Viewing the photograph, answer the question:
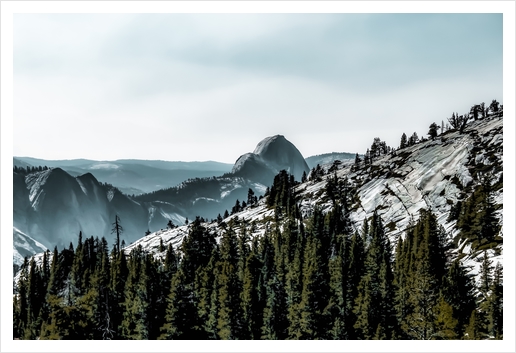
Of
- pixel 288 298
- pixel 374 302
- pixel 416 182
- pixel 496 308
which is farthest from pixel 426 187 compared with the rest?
pixel 496 308

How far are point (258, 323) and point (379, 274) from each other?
933 inches

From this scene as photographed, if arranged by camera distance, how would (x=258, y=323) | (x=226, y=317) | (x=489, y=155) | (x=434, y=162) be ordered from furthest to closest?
(x=434, y=162) → (x=489, y=155) → (x=258, y=323) → (x=226, y=317)

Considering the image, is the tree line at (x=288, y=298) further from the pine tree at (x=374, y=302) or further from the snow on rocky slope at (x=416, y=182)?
the snow on rocky slope at (x=416, y=182)

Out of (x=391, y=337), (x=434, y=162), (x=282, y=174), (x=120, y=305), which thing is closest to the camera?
(x=391, y=337)

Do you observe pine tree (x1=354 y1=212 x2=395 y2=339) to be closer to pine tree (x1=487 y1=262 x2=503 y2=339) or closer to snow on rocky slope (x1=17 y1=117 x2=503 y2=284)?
pine tree (x1=487 y1=262 x2=503 y2=339)

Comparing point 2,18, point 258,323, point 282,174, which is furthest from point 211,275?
point 282,174

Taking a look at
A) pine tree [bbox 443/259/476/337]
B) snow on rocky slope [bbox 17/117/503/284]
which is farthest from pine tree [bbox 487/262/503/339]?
snow on rocky slope [bbox 17/117/503/284]

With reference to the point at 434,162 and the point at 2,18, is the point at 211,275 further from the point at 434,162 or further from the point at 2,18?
the point at 434,162

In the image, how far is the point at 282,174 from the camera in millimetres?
199375

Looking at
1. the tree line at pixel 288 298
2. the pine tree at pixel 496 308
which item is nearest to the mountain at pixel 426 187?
the tree line at pixel 288 298

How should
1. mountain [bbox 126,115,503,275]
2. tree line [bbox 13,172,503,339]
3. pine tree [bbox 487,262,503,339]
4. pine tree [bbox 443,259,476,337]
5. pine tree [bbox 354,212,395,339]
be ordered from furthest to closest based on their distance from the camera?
mountain [bbox 126,115,503,275], pine tree [bbox 354,212,395,339], pine tree [bbox 443,259,476,337], tree line [bbox 13,172,503,339], pine tree [bbox 487,262,503,339]

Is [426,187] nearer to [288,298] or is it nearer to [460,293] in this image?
[288,298]

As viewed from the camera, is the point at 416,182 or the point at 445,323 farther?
the point at 416,182

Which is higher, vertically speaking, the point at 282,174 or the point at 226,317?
the point at 282,174
